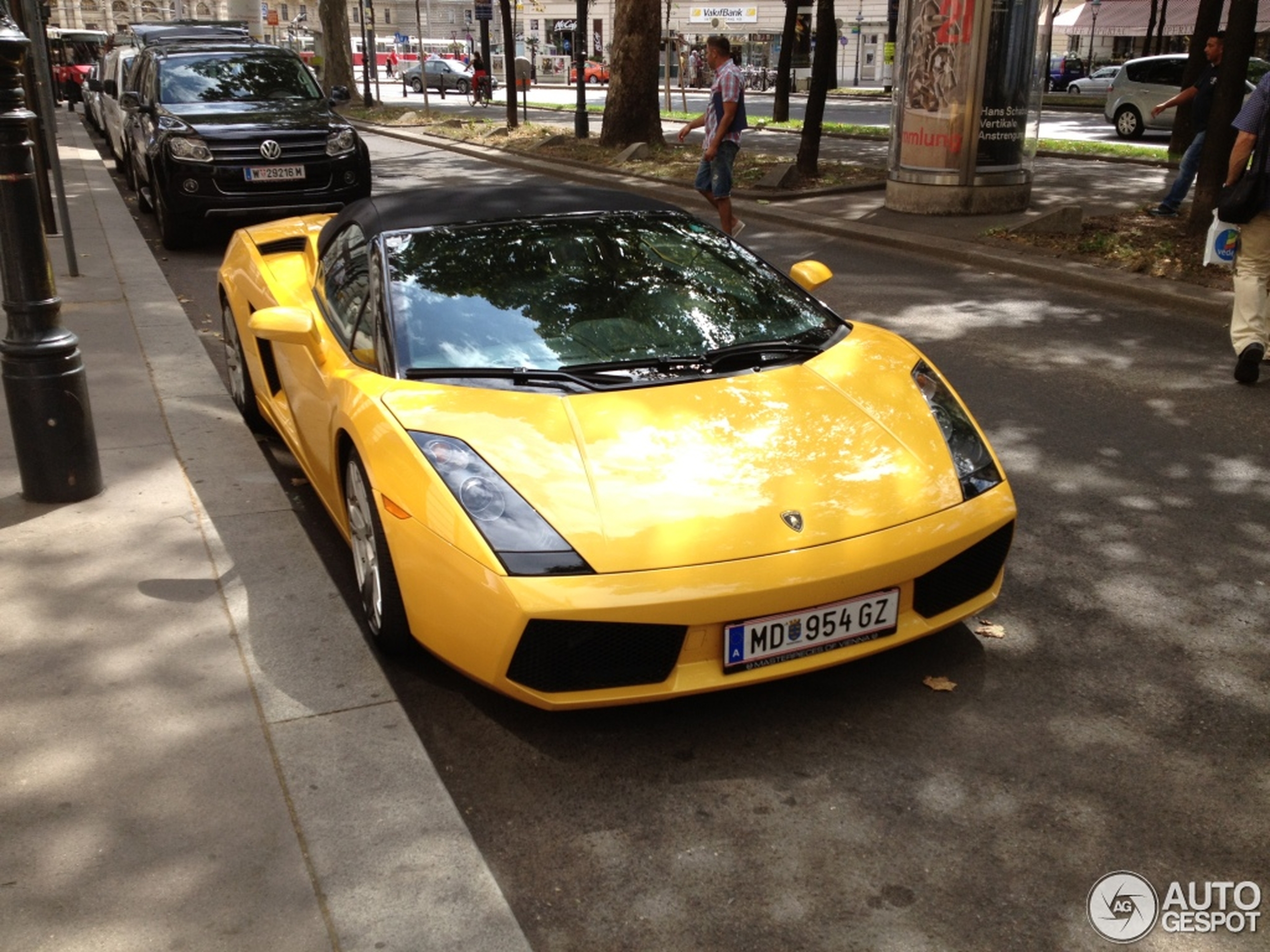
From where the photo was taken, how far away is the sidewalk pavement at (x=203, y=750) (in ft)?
8.79

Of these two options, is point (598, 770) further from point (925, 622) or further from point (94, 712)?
point (94, 712)

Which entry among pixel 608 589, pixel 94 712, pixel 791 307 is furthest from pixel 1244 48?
pixel 94 712

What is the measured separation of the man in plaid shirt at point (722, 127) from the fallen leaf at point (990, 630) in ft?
26.4

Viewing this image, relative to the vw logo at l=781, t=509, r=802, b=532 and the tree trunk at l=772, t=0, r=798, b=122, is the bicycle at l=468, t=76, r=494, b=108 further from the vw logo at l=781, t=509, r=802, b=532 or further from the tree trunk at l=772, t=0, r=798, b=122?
the vw logo at l=781, t=509, r=802, b=532

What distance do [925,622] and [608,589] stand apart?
0.99 m

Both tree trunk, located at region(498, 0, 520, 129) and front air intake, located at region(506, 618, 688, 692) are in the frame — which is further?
tree trunk, located at region(498, 0, 520, 129)

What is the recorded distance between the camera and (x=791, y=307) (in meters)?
4.58

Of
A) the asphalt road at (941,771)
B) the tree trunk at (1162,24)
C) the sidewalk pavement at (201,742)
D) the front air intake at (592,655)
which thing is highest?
the tree trunk at (1162,24)

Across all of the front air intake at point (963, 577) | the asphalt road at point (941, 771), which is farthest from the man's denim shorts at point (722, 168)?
the front air intake at point (963, 577)

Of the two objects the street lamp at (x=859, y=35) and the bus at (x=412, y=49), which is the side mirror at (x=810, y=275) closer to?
the street lamp at (x=859, y=35)

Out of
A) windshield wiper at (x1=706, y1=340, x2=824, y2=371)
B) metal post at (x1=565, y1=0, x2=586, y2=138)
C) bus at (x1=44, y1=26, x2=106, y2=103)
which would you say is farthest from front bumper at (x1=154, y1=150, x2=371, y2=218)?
bus at (x1=44, y1=26, x2=106, y2=103)

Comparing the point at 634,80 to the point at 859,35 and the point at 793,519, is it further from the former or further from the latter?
the point at 859,35

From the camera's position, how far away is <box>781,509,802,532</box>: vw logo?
3.32 metres

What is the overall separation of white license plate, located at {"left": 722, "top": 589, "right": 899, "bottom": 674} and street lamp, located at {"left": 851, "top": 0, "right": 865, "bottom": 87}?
62.1 m
